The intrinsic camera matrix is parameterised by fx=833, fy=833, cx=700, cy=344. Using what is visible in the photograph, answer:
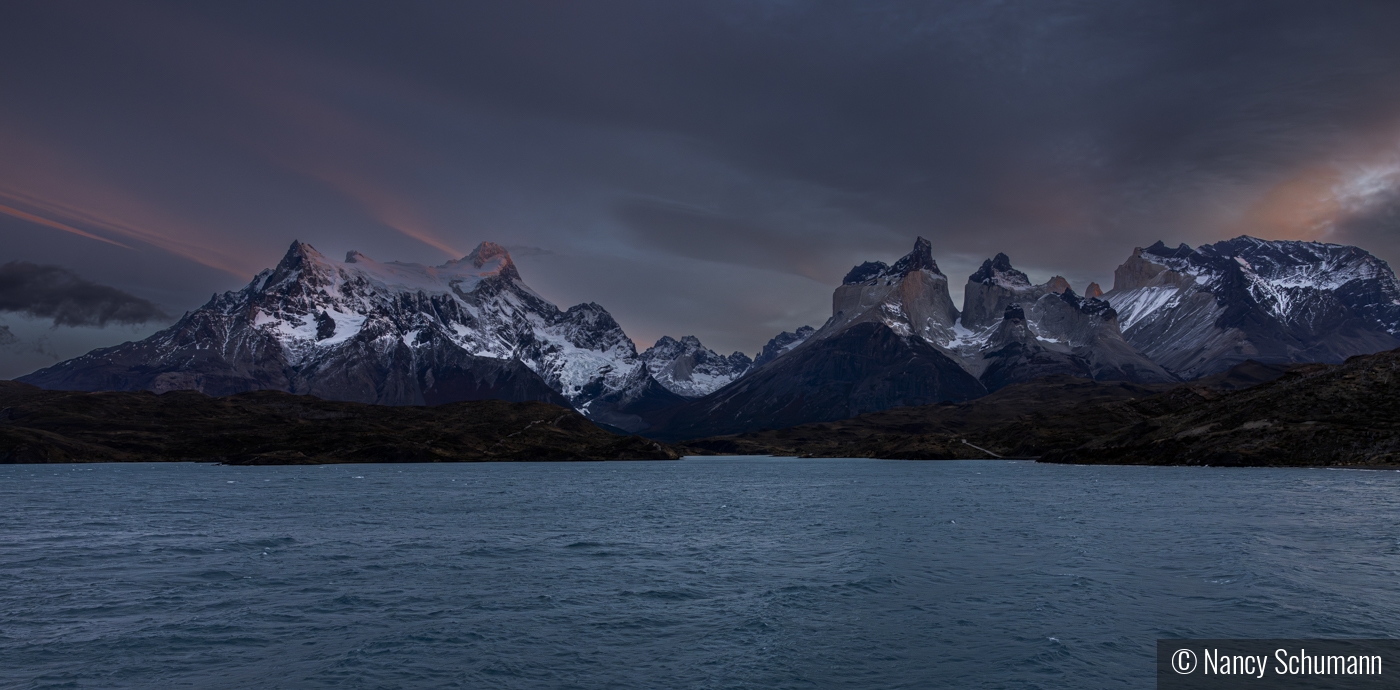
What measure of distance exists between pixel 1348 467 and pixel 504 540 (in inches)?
7609

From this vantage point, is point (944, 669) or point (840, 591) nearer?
point (944, 669)

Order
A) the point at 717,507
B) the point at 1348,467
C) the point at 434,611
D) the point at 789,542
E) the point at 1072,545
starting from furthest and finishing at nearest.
A: the point at 1348,467 < the point at 717,507 < the point at 789,542 < the point at 1072,545 < the point at 434,611

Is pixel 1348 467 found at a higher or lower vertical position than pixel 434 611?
higher

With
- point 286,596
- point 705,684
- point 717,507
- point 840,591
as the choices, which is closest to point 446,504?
point 717,507

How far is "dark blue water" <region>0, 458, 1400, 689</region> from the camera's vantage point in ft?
114

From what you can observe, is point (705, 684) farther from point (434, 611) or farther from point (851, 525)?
point (851, 525)

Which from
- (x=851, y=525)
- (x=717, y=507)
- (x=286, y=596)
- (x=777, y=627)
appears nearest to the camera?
(x=777, y=627)

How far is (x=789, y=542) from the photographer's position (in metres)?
75.6

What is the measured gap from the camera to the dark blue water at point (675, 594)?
3475 cm

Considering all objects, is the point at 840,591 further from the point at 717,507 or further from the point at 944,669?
the point at 717,507

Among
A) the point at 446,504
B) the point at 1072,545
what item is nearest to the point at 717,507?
the point at 446,504

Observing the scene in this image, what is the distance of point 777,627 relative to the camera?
41.7 m

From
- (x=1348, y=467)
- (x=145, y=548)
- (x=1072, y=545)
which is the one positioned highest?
(x=1348, y=467)

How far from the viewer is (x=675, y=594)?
5012 centimetres
